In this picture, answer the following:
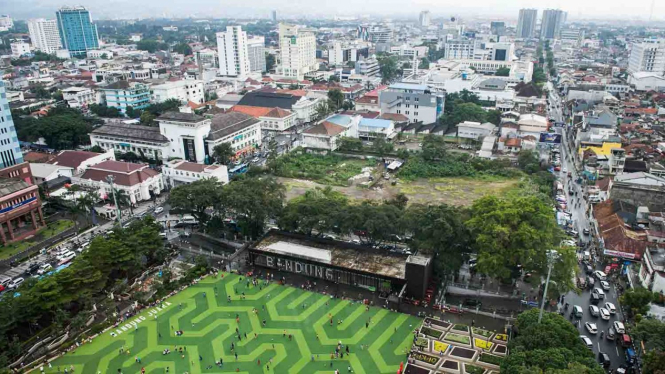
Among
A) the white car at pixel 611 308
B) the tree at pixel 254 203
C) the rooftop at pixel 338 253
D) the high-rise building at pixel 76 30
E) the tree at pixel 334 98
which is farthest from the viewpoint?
the high-rise building at pixel 76 30

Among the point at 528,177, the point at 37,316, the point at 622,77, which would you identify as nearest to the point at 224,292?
the point at 37,316

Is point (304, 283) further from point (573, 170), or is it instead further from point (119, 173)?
point (573, 170)

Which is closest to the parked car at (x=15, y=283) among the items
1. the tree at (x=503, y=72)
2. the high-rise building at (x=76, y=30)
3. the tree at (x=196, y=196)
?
the tree at (x=196, y=196)

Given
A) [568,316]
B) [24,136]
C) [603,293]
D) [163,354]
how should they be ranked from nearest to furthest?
[163,354]
[568,316]
[603,293]
[24,136]

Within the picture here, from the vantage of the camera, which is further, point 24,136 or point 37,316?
point 24,136

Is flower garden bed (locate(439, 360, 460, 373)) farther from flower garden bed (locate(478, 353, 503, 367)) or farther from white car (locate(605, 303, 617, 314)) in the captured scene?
white car (locate(605, 303, 617, 314))

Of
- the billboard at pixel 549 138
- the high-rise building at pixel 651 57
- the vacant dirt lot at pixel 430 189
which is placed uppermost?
the high-rise building at pixel 651 57

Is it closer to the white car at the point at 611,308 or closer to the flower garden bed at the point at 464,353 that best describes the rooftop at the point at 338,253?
the flower garden bed at the point at 464,353
